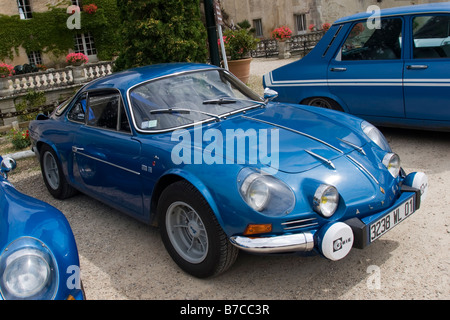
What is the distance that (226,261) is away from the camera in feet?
10.5

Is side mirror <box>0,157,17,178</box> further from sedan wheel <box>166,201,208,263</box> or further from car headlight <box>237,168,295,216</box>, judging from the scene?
car headlight <box>237,168,295,216</box>

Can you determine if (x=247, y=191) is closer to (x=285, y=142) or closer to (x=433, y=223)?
(x=285, y=142)

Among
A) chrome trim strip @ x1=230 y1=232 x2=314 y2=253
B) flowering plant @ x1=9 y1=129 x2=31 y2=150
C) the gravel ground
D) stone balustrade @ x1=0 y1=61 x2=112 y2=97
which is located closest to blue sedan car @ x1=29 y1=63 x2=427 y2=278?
chrome trim strip @ x1=230 y1=232 x2=314 y2=253

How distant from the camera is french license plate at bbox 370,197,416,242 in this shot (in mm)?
3080

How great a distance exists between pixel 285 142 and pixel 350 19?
3419 mm

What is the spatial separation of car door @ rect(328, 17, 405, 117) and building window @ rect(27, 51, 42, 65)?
80.6 feet

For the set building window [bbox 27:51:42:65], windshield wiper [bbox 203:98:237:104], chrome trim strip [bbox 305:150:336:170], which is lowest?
chrome trim strip [bbox 305:150:336:170]

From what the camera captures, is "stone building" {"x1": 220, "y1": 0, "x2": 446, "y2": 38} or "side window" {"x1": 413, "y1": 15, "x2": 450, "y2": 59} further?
"stone building" {"x1": 220, "y1": 0, "x2": 446, "y2": 38}

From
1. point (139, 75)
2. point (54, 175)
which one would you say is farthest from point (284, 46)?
point (139, 75)

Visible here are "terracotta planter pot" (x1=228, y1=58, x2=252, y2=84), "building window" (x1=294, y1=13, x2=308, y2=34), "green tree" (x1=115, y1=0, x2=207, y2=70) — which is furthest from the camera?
"building window" (x1=294, y1=13, x2=308, y2=34)

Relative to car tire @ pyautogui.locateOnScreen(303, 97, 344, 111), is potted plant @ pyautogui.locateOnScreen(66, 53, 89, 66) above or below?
above

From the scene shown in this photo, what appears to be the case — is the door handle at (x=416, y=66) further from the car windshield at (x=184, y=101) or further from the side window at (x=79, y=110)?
the side window at (x=79, y=110)
